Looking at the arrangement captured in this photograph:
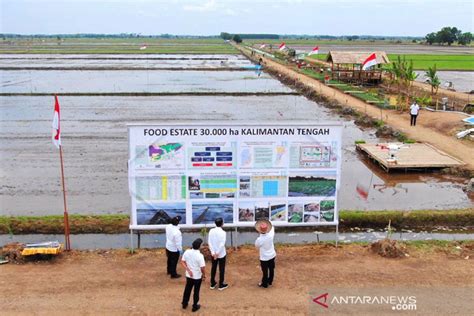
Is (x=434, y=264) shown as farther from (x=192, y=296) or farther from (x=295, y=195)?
(x=192, y=296)

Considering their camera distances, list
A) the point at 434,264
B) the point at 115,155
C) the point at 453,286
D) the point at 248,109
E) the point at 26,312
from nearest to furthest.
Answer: the point at 26,312 < the point at 453,286 < the point at 434,264 < the point at 115,155 < the point at 248,109

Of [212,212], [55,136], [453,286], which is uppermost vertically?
[55,136]

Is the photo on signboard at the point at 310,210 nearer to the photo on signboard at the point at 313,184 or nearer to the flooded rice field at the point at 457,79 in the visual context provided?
the photo on signboard at the point at 313,184

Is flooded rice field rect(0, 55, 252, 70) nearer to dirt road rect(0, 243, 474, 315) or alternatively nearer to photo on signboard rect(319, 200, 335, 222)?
photo on signboard rect(319, 200, 335, 222)

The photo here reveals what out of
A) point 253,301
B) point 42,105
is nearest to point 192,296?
point 253,301

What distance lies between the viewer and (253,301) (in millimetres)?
7199

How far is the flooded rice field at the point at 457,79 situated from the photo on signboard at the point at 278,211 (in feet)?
96.2

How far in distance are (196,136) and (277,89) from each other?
28.4 metres

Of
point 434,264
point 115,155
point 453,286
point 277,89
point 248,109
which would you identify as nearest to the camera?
point 453,286

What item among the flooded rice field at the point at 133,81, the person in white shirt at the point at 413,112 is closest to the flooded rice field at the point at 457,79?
the flooded rice field at the point at 133,81

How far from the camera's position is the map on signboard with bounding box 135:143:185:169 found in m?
8.69

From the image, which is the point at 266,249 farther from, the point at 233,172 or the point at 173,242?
the point at 233,172

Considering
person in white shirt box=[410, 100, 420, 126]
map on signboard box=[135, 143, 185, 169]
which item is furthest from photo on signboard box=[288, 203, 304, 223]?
person in white shirt box=[410, 100, 420, 126]

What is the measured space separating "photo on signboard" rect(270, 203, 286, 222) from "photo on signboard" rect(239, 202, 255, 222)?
367mm
